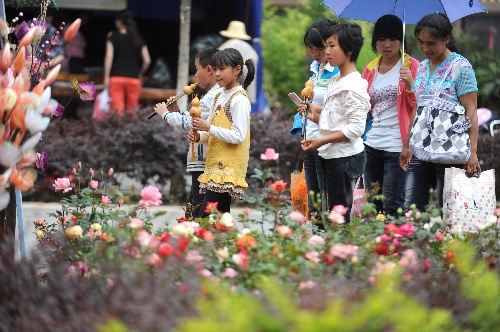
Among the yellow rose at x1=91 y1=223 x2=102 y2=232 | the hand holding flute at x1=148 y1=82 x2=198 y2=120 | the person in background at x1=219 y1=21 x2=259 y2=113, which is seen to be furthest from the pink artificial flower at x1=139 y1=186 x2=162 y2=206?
the person in background at x1=219 y1=21 x2=259 y2=113

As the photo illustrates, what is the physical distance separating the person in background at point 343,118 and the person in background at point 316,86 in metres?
0.12

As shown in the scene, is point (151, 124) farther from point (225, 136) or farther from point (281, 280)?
point (281, 280)

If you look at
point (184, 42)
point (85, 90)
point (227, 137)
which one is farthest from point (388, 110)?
point (184, 42)

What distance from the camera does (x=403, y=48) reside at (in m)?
6.44

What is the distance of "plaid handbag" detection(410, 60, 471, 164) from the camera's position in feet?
19.4

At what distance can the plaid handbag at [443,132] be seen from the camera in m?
5.90

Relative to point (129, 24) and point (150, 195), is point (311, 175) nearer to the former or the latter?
point (150, 195)

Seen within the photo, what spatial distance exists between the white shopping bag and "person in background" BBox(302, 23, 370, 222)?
0.57 meters

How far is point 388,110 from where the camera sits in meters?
6.53

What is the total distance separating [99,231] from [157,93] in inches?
402

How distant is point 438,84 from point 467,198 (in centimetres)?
70

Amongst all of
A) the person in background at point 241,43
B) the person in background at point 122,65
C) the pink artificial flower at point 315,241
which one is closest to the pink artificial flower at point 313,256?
the pink artificial flower at point 315,241

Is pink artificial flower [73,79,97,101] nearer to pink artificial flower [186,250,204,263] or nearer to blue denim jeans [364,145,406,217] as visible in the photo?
pink artificial flower [186,250,204,263]

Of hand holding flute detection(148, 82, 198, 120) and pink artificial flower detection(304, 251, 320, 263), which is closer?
pink artificial flower detection(304, 251, 320, 263)
